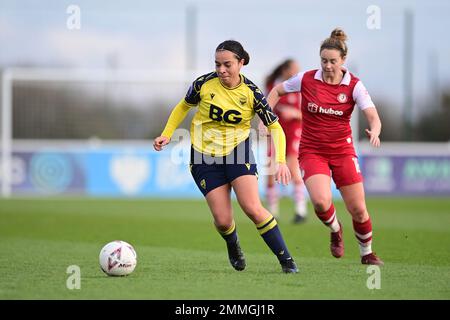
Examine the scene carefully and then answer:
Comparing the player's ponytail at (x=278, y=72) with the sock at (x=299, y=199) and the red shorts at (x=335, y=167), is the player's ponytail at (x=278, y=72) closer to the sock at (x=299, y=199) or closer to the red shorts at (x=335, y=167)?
the sock at (x=299, y=199)

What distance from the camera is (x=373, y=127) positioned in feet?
26.9

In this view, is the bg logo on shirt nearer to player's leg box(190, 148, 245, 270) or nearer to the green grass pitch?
player's leg box(190, 148, 245, 270)

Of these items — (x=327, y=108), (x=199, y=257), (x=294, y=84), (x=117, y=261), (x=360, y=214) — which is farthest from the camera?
(x=199, y=257)

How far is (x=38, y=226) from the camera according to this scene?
13.7 meters

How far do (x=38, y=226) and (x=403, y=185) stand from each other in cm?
1252

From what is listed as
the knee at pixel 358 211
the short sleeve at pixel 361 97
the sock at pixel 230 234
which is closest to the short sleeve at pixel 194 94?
the sock at pixel 230 234

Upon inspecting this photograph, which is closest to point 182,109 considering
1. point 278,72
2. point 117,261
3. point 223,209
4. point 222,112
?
point 222,112

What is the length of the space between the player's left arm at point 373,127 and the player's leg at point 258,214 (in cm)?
114

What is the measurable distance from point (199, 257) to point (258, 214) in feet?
6.00

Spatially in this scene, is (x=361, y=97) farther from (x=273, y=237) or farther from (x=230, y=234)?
(x=230, y=234)

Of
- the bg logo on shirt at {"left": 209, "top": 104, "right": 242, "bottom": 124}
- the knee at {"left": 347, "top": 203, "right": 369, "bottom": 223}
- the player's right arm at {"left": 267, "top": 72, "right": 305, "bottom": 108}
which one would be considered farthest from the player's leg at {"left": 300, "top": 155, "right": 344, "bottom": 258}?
the bg logo on shirt at {"left": 209, "top": 104, "right": 242, "bottom": 124}

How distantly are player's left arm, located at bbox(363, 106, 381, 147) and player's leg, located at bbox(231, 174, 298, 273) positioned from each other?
1.14 meters
